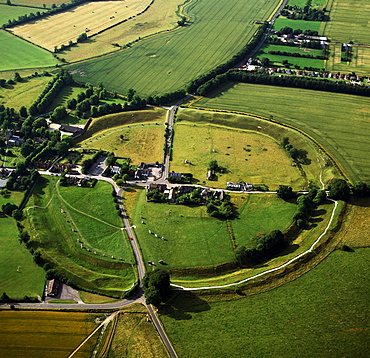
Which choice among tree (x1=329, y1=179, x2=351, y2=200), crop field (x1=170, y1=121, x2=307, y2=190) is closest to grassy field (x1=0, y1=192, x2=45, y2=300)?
crop field (x1=170, y1=121, x2=307, y2=190)

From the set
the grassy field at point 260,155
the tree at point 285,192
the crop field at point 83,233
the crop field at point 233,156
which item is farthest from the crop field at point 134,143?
the tree at point 285,192

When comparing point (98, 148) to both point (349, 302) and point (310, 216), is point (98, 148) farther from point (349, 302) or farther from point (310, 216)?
point (349, 302)

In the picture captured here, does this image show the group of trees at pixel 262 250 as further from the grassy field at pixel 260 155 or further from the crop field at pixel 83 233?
the crop field at pixel 83 233

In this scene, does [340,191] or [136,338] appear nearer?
[136,338]

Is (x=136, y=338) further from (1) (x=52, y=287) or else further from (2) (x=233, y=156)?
(2) (x=233, y=156)

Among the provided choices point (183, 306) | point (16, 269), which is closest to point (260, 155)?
point (183, 306)

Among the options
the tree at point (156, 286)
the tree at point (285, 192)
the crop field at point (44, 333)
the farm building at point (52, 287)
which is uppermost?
the tree at point (285, 192)
